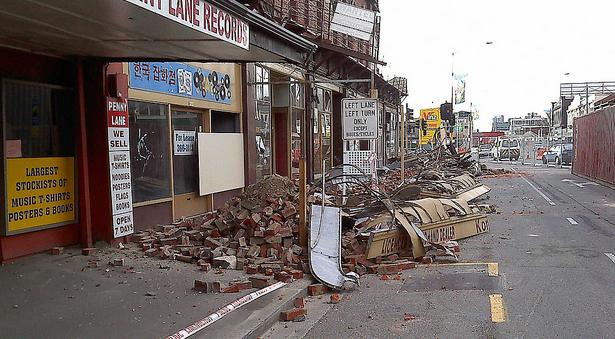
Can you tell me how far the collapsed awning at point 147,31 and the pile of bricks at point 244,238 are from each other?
102 inches

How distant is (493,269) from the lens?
9102mm

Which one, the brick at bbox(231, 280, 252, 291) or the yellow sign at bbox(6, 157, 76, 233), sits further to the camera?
the yellow sign at bbox(6, 157, 76, 233)

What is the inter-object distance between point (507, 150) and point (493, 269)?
59.9 metres

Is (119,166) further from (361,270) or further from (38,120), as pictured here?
(361,270)

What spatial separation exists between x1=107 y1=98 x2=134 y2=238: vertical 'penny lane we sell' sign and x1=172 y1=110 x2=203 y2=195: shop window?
2.16 metres

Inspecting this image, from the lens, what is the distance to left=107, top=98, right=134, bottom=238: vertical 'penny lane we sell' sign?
9.69 meters

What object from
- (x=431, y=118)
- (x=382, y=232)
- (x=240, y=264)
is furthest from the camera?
(x=431, y=118)

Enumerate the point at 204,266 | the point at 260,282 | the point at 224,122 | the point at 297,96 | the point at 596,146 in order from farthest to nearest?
the point at 596,146 → the point at 297,96 → the point at 224,122 → the point at 204,266 → the point at 260,282

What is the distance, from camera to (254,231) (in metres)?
9.87

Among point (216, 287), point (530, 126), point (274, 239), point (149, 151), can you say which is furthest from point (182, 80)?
point (530, 126)

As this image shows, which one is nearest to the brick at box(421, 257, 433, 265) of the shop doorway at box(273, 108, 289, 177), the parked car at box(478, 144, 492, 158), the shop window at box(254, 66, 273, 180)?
the shop window at box(254, 66, 273, 180)

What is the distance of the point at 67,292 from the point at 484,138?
3776 inches

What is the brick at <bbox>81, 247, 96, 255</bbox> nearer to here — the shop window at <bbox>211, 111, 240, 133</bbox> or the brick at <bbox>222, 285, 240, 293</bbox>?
the brick at <bbox>222, 285, 240, 293</bbox>

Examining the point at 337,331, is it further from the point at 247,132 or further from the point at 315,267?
the point at 247,132
